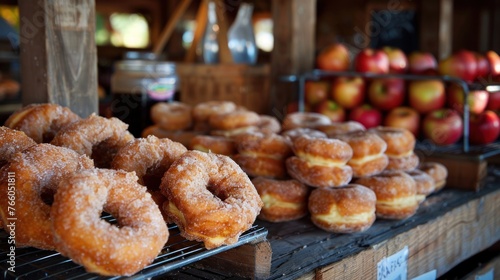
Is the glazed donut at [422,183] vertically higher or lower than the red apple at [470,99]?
lower

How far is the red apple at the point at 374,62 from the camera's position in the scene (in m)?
2.85

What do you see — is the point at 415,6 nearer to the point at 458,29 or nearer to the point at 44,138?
the point at 458,29

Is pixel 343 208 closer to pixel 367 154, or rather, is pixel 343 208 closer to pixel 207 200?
pixel 367 154

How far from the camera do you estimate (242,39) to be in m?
3.75

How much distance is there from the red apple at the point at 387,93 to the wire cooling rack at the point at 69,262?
1.63m

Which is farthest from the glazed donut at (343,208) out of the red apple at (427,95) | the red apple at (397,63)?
the red apple at (397,63)

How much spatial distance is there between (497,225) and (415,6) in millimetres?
2964

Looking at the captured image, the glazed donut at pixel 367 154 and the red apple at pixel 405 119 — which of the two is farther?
the red apple at pixel 405 119

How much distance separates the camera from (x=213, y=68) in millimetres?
3516

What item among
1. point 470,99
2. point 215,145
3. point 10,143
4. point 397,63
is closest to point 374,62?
point 397,63

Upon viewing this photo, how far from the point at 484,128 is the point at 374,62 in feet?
2.12

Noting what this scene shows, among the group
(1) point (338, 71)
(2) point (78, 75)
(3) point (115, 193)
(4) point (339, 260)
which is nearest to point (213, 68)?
(1) point (338, 71)

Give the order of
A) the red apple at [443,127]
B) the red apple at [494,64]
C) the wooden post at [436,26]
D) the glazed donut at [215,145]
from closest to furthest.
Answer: the glazed donut at [215,145]
the red apple at [443,127]
the red apple at [494,64]
the wooden post at [436,26]

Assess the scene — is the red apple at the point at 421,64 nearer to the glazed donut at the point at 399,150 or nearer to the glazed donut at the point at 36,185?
the glazed donut at the point at 399,150
